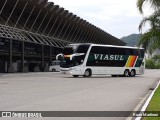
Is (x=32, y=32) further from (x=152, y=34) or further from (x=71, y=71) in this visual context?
(x=152, y=34)

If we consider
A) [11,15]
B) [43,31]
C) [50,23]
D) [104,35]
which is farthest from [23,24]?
[104,35]

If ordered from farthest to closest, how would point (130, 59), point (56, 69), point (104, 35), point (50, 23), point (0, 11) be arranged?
point (104, 35) → point (50, 23) → point (56, 69) → point (0, 11) → point (130, 59)

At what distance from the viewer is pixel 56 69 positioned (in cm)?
6994

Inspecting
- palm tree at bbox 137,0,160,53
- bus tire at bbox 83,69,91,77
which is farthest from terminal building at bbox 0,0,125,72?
palm tree at bbox 137,0,160,53

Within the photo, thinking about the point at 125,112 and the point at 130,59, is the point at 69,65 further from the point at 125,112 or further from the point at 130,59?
the point at 125,112

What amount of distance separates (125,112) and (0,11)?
47.0 m

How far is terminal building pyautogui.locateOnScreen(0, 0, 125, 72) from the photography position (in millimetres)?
57438

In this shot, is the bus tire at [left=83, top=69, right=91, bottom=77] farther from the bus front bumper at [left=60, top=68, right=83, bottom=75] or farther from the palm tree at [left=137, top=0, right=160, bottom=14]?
the palm tree at [left=137, top=0, right=160, bottom=14]

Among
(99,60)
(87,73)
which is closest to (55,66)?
(99,60)

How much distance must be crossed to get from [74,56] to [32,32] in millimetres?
26785

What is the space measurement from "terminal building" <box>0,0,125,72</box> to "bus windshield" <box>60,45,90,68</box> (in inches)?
500

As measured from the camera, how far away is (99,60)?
41.4 m

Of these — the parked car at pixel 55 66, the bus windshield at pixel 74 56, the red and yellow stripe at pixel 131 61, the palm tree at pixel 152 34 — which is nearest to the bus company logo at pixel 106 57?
the red and yellow stripe at pixel 131 61

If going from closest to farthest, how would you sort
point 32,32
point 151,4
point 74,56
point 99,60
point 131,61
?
point 151,4 < point 74,56 < point 99,60 < point 131,61 < point 32,32
